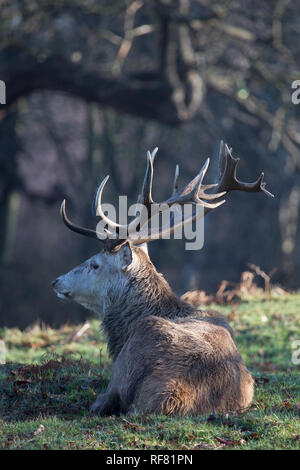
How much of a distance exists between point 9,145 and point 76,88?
4.06 meters

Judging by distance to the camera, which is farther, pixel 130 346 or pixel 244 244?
pixel 244 244

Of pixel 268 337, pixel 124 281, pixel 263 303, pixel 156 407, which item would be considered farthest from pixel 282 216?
pixel 156 407

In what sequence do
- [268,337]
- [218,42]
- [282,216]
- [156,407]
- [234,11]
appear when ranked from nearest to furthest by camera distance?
[156,407] → [268,337] → [234,11] → [218,42] → [282,216]

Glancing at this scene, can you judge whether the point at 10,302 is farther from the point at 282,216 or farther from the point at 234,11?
the point at 234,11

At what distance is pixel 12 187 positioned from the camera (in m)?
16.7

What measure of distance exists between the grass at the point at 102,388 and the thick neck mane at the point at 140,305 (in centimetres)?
A: 47

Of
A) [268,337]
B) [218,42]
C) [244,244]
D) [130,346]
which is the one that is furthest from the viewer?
[244,244]

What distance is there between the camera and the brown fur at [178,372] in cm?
506

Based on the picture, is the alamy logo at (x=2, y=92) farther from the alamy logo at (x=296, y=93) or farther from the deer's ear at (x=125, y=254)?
the deer's ear at (x=125, y=254)

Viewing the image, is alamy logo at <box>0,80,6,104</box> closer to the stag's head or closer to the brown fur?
the stag's head

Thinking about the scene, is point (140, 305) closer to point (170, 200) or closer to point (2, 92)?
point (170, 200)

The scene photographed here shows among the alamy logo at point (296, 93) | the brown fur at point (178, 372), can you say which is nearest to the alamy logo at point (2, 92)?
the alamy logo at point (296, 93)

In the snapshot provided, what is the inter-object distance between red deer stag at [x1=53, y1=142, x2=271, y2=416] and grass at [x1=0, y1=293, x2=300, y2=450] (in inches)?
9.0

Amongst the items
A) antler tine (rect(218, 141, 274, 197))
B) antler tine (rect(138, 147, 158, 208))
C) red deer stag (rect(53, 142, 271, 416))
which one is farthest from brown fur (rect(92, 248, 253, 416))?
antler tine (rect(218, 141, 274, 197))
